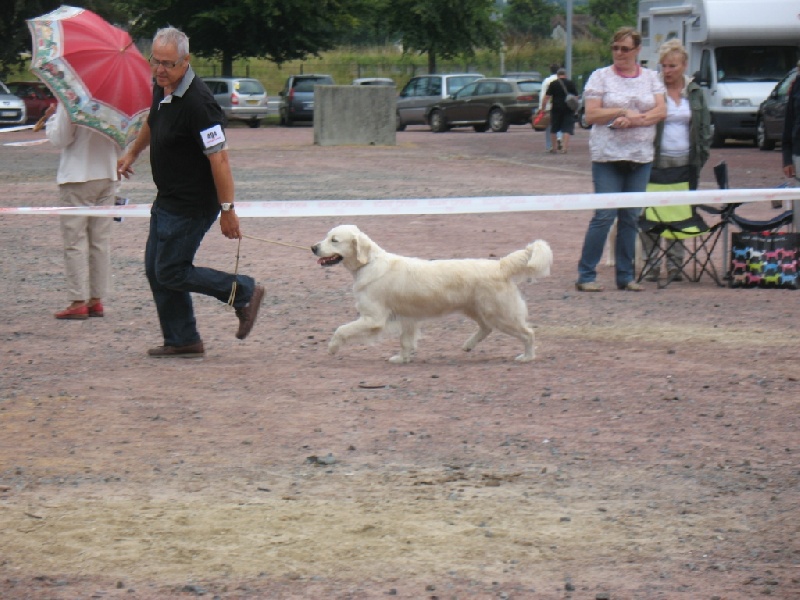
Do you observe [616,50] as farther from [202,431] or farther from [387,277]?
[202,431]

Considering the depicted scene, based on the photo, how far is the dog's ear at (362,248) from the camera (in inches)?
295

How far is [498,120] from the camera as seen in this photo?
39.1m

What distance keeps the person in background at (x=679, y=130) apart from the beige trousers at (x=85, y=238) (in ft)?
14.2

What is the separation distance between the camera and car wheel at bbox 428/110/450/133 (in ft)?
129

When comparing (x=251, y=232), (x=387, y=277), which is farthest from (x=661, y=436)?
(x=251, y=232)

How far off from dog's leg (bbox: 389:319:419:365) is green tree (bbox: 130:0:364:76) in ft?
142

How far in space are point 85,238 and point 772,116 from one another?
19.5m

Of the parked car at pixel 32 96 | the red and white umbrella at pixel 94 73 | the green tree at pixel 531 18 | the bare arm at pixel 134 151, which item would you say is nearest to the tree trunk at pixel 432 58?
the parked car at pixel 32 96

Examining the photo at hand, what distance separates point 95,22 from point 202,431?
355cm

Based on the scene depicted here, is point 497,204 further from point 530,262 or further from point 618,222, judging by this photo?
point 530,262

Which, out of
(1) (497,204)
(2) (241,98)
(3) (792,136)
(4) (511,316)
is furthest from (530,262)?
(2) (241,98)

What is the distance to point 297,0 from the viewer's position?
49.4 metres

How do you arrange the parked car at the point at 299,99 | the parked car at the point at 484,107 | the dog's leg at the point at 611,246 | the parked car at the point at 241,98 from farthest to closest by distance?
the parked car at the point at 299,99 < the parked car at the point at 241,98 < the parked car at the point at 484,107 < the dog's leg at the point at 611,246

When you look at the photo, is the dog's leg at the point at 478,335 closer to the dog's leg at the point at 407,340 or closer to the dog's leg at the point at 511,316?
the dog's leg at the point at 511,316
